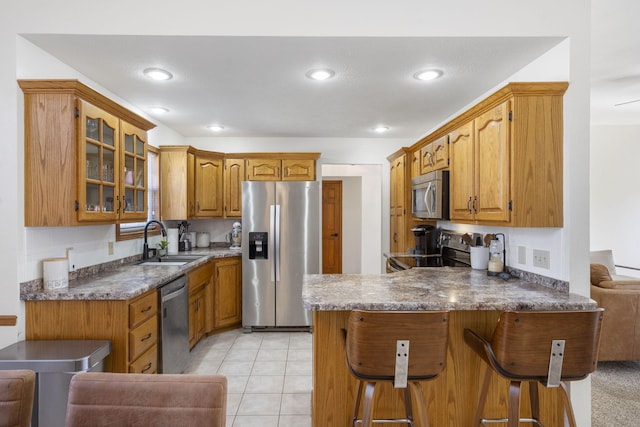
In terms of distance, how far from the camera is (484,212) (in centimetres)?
244

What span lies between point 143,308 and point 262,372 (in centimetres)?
124

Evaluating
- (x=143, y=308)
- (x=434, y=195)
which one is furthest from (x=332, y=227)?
(x=143, y=308)

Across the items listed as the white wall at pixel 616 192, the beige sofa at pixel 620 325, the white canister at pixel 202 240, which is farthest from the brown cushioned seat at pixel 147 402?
the white wall at pixel 616 192

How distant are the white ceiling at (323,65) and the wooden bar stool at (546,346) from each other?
158 cm

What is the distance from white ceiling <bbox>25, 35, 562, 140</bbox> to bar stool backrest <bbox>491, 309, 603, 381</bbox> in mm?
1577

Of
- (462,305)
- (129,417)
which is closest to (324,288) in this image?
(462,305)

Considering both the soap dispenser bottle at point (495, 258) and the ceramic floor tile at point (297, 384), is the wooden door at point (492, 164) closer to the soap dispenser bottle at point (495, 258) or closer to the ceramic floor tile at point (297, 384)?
the soap dispenser bottle at point (495, 258)

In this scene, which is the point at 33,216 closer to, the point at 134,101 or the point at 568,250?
the point at 134,101

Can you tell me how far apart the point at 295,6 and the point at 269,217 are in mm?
2453

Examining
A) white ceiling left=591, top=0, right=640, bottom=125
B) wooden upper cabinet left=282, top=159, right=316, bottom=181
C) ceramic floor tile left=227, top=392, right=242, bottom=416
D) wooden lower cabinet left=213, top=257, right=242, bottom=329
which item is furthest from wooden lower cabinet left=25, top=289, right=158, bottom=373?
white ceiling left=591, top=0, right=640, bottom=125

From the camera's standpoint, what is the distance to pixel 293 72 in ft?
8.51

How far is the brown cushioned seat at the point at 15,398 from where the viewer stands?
1.05 meters

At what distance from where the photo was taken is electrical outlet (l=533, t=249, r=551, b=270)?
2234 millimetres

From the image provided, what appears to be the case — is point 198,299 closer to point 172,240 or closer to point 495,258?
point 172,240
